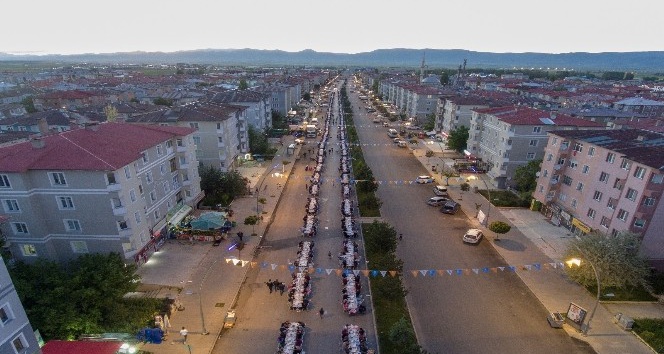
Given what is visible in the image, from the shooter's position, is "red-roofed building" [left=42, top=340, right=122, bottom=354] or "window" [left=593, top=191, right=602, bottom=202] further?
"window" [left=593, top=191, right=602, bottom=202]

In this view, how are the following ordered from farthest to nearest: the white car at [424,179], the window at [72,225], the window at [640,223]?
the white car at [424,179] < the window at [640,223] < the window at [72,225]

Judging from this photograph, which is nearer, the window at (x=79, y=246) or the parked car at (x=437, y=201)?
the window at (x=79, y=246)

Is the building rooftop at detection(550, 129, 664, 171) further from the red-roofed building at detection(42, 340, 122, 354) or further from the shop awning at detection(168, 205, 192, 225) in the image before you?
the shop awning at detection(168, 205, 192, 225)

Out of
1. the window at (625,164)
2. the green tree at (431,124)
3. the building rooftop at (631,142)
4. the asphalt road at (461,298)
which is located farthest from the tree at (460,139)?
the window at (625,164)

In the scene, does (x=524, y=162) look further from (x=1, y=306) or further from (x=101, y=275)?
(x=1, y=306)

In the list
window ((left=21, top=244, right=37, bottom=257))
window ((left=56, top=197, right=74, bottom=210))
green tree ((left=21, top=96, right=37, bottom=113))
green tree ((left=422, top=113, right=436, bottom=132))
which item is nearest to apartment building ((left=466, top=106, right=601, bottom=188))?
green tree ((left=422, top=113, right=436, bottom=132))

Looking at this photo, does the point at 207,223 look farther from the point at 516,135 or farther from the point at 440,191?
the point at 516,135

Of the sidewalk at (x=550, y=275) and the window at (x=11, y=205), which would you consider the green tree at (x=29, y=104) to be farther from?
the sidewalk at (x=550, y=275)
